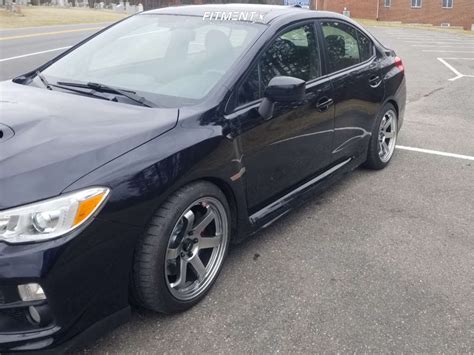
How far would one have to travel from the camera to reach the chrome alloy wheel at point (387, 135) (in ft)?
16.4

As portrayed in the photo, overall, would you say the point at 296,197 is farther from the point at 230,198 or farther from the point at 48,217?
the point at 48,217

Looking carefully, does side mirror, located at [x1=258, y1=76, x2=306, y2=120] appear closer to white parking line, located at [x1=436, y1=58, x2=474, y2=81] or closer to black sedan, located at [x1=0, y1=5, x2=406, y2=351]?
black sedan, located at [x1=0, y1=5, x2=406, y2=351]

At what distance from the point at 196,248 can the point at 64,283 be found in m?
0.89

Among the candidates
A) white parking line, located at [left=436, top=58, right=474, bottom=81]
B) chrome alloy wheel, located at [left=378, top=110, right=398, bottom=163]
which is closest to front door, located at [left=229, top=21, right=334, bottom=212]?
chrome alloy wheel, located at [left=378, top=110, right=398, bottom=163]

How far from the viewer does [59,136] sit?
2.39 m

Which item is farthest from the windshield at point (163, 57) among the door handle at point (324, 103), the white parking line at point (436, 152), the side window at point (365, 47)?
the white parking line at point (436, 152)

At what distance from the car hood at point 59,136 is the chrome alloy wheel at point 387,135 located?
291 cm

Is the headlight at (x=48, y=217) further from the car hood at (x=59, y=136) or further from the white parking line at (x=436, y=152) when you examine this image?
the white parking line at (x=436, y=152)

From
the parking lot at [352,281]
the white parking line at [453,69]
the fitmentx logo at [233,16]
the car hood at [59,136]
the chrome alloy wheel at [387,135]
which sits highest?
the fitmentx logo at [233,16]

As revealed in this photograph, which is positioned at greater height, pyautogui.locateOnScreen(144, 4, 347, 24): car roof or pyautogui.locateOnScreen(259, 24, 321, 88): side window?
pyautogui.locateOnScreen(144, 4, 347, 24): car roof

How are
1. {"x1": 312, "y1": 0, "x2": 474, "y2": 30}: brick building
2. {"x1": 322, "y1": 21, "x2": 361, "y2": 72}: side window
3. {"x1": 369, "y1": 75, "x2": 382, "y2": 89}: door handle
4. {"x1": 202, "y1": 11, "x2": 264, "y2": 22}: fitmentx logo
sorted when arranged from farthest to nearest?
{"x1": 312, "y1": 0, "x2": 474, "y2": 30}: brick building
{"x1": 369, "y1": 75, "x2": 382, "y2": 89}: door handle
{"x1": 322, "y1": 21, "x2": 361, "y2": 72}: side window
{"x1": 202, "y1": 11, "x2": 264, "y2": 22}: fitmentx logo

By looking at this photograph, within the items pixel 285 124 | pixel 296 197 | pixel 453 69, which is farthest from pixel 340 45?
pixel 453 69

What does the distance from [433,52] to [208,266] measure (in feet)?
59.0

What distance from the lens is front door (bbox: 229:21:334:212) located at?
3.06 metres
